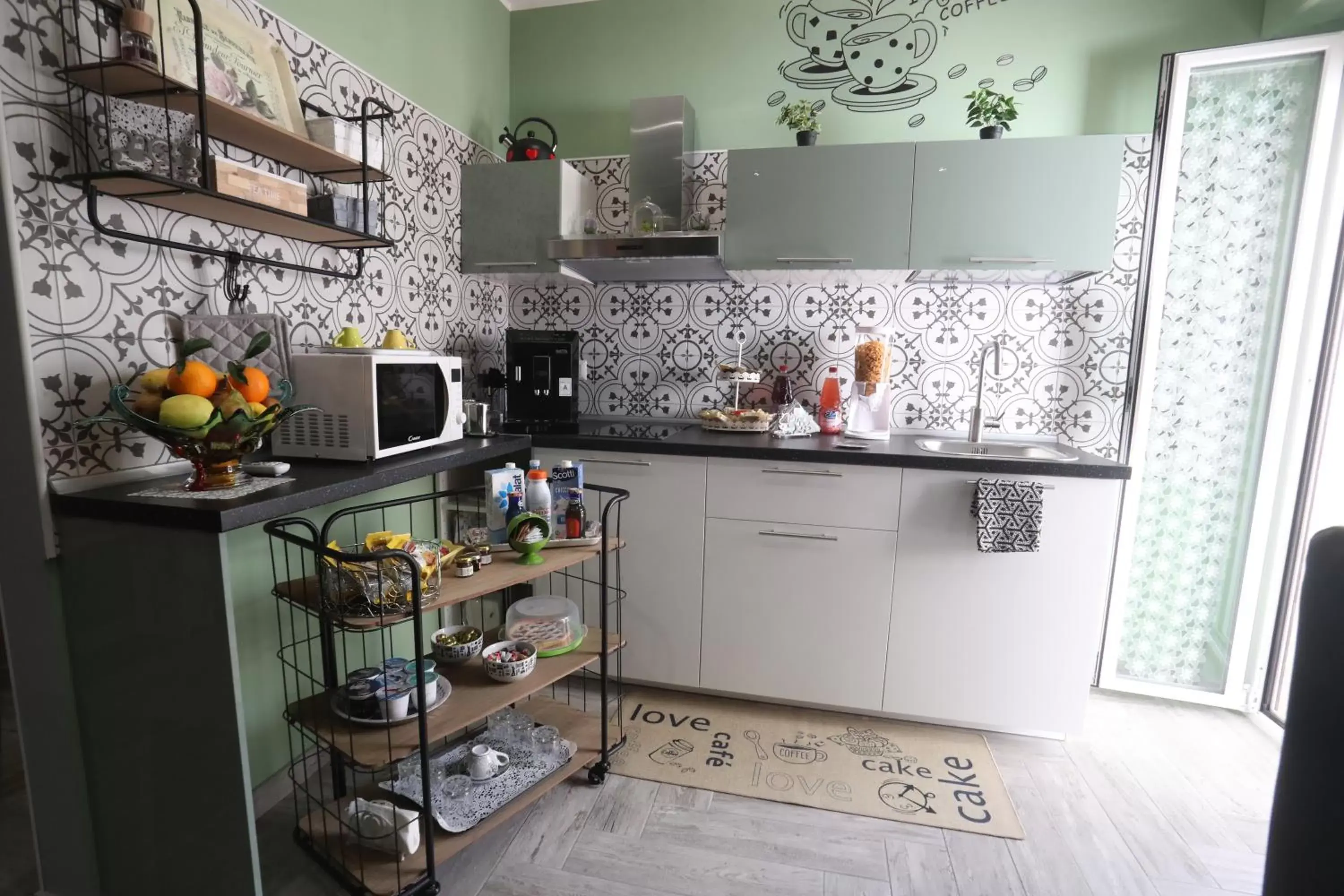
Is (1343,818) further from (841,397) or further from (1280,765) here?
(841,397)

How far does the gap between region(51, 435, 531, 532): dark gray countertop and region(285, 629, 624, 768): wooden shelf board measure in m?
0.51

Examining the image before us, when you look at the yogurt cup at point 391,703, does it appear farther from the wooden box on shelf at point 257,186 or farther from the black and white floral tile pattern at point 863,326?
the black and white floral tile pattern at point 863,326

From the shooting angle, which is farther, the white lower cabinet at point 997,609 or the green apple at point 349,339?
the white lower cabinet at point 997,609

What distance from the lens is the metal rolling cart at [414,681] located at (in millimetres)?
1338

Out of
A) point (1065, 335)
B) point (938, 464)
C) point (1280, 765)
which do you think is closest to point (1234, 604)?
point (1065, 335)

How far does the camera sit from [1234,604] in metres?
2.30

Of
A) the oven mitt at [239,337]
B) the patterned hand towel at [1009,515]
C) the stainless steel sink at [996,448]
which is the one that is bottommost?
the patterned hand towel at [1009,515]

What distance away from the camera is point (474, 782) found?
5.65 feet

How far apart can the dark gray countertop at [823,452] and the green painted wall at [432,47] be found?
4.34 ft

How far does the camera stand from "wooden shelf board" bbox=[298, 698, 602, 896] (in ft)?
4.64

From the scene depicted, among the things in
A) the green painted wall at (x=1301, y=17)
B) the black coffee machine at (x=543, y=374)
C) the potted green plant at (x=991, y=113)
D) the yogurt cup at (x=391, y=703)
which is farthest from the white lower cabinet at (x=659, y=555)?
the green painted wall at (x=1301, y=17)

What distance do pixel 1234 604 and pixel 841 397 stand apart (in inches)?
62.1

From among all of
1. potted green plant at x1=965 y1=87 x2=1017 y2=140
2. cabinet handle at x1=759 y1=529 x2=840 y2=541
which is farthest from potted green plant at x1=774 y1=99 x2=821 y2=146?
cabinet handle at x1=759 y1=529 x2=840 y2=541

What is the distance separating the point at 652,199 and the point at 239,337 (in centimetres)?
156
